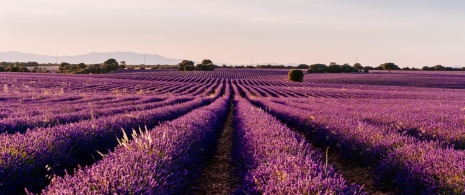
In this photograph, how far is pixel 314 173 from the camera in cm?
381

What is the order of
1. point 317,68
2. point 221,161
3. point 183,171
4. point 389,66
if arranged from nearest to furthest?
point 183,171
point 221,161
point 317,68
point 389,66

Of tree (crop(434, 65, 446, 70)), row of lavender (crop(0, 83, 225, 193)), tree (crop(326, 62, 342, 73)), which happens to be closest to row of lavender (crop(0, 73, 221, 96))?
row of lavender (crop(0, 83, 225, 193))

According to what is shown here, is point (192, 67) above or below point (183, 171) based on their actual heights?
above

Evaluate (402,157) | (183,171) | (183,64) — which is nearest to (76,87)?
(183,171)

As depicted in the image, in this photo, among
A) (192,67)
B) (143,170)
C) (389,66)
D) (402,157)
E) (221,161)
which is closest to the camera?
(143,170)

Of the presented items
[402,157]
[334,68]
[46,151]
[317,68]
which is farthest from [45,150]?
[334,68]

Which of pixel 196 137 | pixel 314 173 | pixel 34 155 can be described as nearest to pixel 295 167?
pixel 314 173

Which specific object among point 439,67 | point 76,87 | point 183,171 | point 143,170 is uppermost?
point 439,67

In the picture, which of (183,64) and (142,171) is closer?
(142,171)

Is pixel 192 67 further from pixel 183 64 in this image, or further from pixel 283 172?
pixel 283 172

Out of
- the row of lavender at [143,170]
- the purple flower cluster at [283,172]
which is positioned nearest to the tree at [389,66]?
the purple flower cluster at [283,172]

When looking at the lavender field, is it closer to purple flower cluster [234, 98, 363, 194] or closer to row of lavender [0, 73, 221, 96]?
purple flower cluster [234, 98, 363, 194]

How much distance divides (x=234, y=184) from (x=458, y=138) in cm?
500

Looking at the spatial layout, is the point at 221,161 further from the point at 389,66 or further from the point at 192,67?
the point at 389,66
